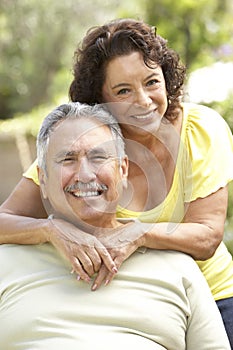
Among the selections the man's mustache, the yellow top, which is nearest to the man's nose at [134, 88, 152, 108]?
the yellow top

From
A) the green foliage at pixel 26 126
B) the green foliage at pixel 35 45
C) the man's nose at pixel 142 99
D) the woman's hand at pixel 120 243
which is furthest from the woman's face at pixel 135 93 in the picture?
the green foliage at pixel 35 45

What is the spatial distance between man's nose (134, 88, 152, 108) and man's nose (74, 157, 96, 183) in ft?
0.98

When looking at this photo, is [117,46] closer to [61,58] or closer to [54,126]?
[54,126]

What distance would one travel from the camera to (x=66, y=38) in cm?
1172

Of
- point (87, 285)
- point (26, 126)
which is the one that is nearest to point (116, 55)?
point (87, 285)

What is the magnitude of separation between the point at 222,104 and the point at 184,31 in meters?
2.61

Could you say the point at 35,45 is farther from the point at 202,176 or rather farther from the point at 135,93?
the point at 202,176

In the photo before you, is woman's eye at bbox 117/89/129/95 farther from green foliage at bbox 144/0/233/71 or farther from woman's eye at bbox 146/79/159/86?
green foliage at bbox 144/0/233/71

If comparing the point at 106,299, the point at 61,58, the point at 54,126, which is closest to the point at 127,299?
the point at 106,299

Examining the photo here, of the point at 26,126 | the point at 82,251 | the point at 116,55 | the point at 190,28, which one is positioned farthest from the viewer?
the point at 26,126

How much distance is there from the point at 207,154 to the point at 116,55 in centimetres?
46

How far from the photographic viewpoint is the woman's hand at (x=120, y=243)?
2.28 meters

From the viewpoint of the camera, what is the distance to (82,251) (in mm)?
2289

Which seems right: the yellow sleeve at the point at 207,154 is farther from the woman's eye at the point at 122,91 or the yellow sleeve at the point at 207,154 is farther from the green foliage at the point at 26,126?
the green foliage at the point at 26,126
